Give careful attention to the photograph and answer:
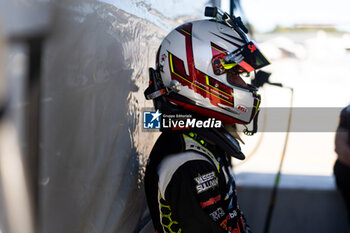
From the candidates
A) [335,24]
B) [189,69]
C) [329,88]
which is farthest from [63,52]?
[329,88]

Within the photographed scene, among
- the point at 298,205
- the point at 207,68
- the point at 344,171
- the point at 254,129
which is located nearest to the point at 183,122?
the point at 207,68

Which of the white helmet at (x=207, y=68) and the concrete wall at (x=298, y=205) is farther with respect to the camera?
the concrete wall at (x=298, y=205)

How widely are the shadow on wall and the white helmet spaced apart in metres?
0.13

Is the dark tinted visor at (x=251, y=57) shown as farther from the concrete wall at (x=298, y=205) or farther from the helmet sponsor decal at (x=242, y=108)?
the concrete wall at (x=298, y=205)

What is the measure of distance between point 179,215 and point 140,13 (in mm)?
666

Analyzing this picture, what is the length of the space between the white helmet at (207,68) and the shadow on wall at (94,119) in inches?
5.2

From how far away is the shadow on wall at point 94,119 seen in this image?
72 centimetres

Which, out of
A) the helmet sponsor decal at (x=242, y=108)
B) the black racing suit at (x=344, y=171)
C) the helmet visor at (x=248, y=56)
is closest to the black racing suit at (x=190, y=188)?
the helmet sponsor decal at (x=242, y=108)

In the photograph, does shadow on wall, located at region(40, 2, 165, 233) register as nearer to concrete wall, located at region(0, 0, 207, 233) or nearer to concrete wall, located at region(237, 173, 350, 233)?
concrete wall, located at region(0, 0, 207, 233)

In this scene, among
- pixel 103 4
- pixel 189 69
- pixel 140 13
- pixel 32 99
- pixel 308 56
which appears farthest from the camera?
pixel 308 56

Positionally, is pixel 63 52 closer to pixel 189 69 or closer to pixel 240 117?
pixel 189 69

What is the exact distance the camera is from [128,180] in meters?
1.21

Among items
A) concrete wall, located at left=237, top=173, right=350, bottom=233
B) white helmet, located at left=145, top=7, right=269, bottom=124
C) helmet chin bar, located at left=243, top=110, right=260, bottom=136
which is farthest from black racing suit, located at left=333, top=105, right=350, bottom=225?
white helmet, located at left=145, top=7, right=269, bottom=124

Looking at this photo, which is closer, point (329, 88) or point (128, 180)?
point (128, 180)
